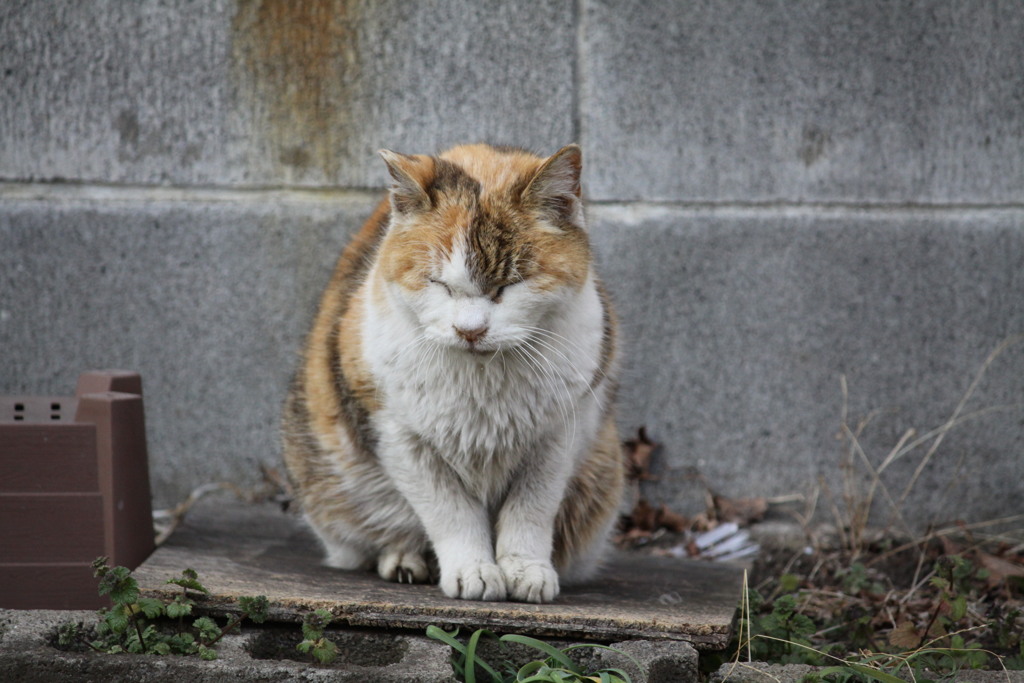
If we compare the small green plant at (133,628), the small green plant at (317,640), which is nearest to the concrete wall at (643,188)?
the small green plant at (133,628)

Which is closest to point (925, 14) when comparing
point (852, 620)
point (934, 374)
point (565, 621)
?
point (934, 374)

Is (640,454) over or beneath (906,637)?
over

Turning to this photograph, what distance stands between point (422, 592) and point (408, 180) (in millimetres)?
1132

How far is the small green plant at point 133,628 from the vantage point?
2123 mm

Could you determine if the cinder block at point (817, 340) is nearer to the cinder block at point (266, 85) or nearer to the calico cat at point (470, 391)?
the cinder block at point (266, 85)

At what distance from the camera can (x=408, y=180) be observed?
7.71 feet

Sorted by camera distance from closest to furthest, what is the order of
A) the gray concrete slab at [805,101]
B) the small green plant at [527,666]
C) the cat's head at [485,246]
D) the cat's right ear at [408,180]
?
the small green plant at [527,666] → the cat's head at [485,246] → the cat's right ear at [408,180] → the gray concrete slab at [805,101]

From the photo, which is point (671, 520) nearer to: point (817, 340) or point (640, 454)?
point (640, 454)

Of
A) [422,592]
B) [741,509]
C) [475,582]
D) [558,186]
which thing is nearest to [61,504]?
[422,592]

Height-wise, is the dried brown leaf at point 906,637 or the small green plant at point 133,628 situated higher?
the small green plant at point 133,628

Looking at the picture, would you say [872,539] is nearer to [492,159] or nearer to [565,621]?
[565,621]

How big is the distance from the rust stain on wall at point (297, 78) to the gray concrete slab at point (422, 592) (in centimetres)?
144

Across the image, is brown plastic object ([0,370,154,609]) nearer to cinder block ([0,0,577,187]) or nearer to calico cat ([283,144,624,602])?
calico cat ([283,144,624,602])

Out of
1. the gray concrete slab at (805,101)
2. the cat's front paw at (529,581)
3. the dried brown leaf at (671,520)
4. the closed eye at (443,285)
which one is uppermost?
the gray concrete slab at (805,101)
